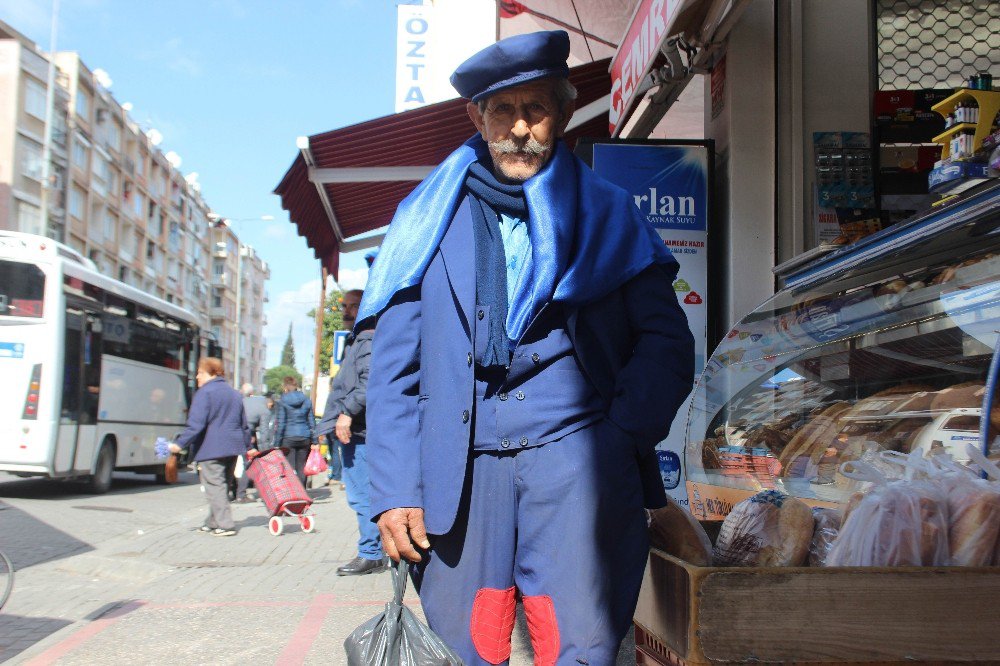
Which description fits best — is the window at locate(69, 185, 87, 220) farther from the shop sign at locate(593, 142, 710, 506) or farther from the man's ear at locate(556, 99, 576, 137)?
the man's ear at locate(556, 99, 576, 137)

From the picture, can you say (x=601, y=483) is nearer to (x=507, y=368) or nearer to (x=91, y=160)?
(x=507, y=368)

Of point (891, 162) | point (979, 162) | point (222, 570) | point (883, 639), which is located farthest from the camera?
point (222, 570)

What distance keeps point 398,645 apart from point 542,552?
385 millimetres

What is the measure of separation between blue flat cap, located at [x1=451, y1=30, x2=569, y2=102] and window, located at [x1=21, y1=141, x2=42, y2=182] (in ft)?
170

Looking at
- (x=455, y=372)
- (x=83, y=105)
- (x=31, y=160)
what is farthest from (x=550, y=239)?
(x=83, y=105)

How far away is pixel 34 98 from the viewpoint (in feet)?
160

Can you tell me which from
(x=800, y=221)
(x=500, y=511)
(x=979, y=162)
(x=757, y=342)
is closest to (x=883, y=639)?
(x=500, y=511)

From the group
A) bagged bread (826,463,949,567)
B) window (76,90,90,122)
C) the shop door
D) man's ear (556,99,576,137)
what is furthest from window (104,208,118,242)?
bagged bread (826,463,949,567)

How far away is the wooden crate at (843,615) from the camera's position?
6.24 ft

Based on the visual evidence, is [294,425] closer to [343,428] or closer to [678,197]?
[343,428]

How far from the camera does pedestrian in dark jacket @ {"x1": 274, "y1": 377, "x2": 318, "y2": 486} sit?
45.1 ft

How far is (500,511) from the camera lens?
2.15 m

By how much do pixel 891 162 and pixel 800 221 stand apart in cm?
66

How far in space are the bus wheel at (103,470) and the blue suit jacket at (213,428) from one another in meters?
6.31
